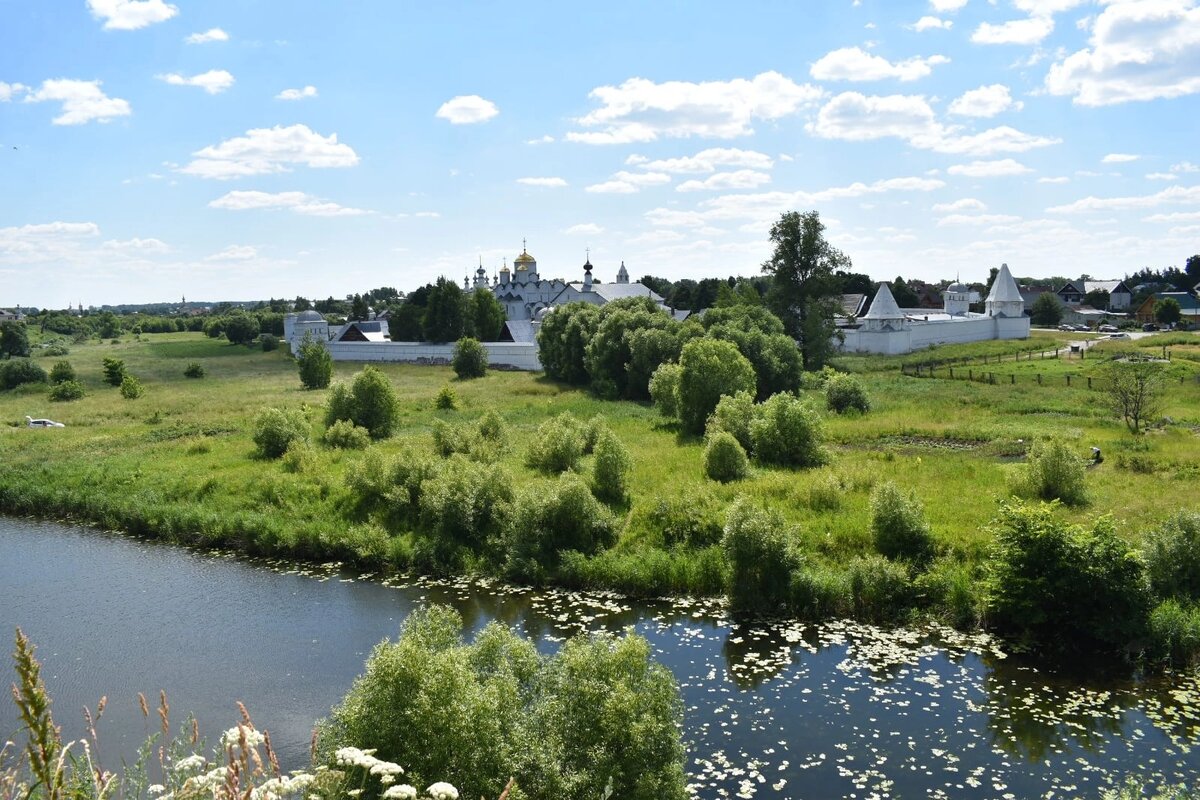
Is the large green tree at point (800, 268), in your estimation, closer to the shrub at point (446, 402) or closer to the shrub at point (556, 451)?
the shrub at point (446, 402)

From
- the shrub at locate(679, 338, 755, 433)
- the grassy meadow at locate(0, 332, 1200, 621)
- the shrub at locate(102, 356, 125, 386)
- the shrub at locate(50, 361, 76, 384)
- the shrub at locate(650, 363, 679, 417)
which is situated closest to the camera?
the grassy meadow at locate(0, 332, 1200, 621)

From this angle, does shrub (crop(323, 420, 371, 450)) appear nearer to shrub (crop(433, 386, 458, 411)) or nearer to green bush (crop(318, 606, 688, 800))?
shrub (crop(433, 386, 458, 411))

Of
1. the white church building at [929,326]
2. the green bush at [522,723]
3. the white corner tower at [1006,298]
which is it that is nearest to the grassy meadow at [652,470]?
the green bush at [522,723]

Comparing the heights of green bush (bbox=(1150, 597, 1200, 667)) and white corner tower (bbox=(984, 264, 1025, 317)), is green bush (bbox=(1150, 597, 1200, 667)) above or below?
below

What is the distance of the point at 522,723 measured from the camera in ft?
33.7

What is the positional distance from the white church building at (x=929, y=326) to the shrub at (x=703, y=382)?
2946 centimetres

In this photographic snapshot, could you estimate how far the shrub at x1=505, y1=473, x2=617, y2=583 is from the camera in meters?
19.9

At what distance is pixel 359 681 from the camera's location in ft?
33.1

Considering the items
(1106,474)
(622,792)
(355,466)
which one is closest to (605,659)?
(622,792)

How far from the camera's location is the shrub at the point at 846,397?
36.3m

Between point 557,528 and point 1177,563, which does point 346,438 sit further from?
point 1177,563

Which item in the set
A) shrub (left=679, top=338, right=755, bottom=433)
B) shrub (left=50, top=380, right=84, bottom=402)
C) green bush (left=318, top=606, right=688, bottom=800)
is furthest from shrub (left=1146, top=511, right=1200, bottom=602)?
shrub (left=50, top=380, right=84, bottom=402)

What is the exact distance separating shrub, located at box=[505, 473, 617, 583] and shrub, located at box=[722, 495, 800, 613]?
3609mm

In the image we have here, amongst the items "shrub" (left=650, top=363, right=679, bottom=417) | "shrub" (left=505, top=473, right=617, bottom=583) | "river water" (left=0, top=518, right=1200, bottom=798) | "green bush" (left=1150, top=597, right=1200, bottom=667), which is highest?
"shrub" (left=650, top=363, right=679, bottom=417)
